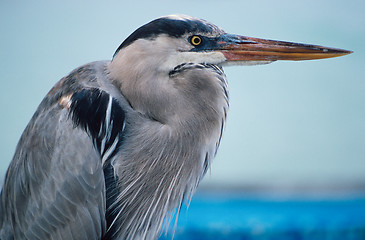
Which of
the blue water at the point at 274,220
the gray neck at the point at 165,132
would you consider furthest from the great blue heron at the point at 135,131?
the blue water at the point at 274,220

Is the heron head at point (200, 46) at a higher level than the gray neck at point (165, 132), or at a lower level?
higher

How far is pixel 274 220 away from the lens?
3.03 m

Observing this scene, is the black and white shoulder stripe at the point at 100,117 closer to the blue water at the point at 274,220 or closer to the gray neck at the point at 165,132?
the gray neck at the point at 165,132

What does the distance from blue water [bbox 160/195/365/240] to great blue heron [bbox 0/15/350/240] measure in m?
1.24

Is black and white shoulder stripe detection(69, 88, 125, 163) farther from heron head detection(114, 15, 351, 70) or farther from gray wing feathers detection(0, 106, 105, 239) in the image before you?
heron head detection(114, 15, 351, 70)

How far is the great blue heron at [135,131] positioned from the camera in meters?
1.28

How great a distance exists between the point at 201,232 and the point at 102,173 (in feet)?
5.42

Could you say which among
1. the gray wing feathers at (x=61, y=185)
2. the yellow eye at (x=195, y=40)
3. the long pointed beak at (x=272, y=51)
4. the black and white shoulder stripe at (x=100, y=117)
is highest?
the yellow eye at (x=195, y=40)

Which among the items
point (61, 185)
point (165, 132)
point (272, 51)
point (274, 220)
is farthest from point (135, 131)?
point (274, 220)

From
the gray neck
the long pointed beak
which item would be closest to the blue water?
the gray neck

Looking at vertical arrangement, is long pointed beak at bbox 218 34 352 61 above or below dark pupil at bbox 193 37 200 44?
below

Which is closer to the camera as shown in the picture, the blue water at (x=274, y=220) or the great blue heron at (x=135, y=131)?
the great blue heron at (x=135, y=131)

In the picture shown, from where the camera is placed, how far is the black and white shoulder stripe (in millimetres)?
1301

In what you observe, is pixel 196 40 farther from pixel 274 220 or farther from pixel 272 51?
pixel 274 220
